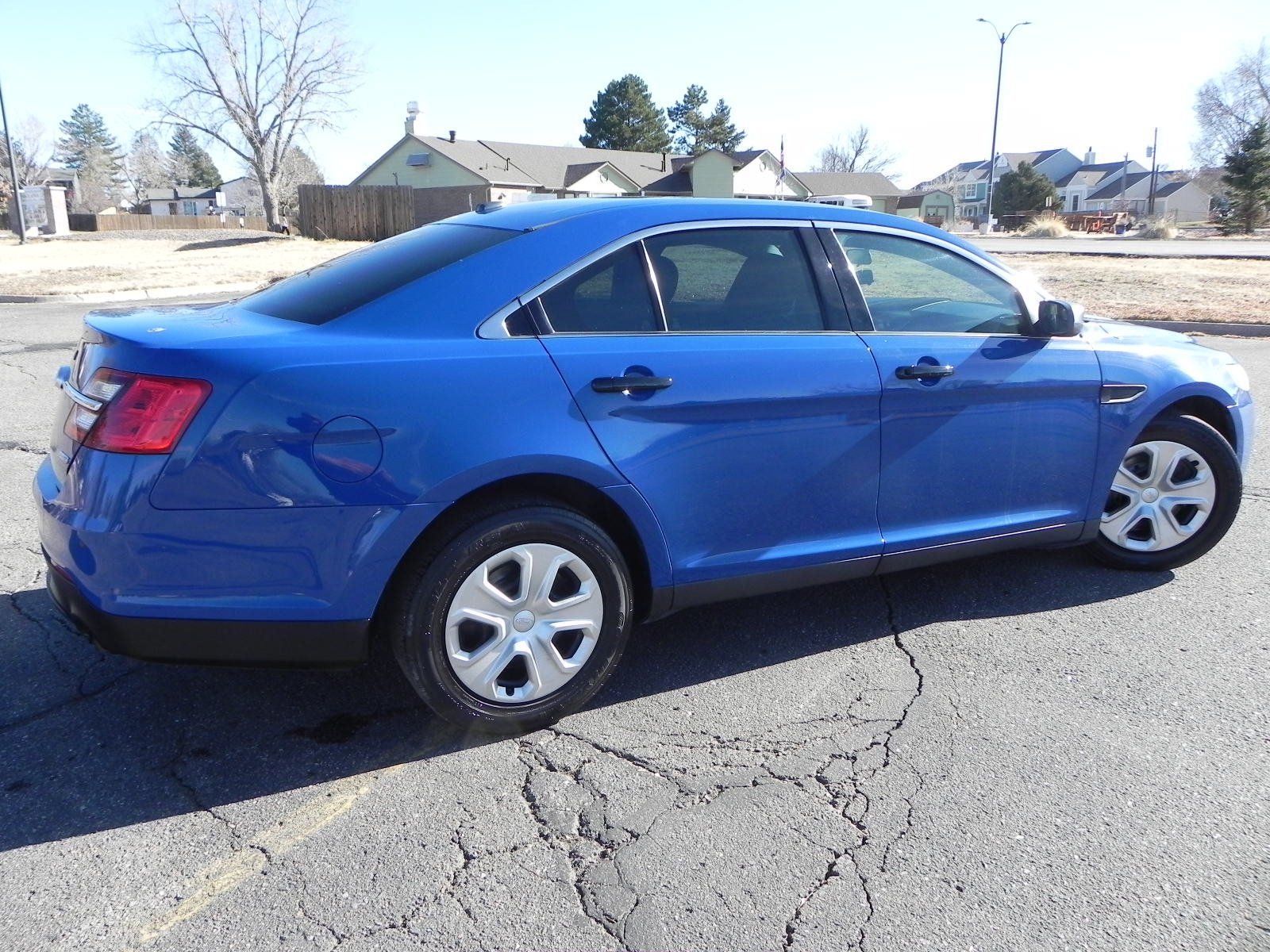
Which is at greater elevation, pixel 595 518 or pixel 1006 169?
pixel 1006 169

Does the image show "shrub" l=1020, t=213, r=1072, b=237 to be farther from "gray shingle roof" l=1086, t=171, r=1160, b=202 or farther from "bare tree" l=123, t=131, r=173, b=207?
"bare tree" l=123, t=131, r=173, b=207

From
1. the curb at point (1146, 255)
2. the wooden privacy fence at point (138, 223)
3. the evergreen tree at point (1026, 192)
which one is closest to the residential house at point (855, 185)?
the evergreen tree at point (1026, 192)

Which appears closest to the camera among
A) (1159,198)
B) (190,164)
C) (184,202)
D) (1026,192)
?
(1026,192)

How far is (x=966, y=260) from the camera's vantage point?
4172 mm

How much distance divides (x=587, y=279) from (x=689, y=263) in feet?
1.46

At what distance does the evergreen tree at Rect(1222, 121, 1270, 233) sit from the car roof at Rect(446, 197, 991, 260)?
52.8 m

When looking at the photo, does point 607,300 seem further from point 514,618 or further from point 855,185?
point 855,185

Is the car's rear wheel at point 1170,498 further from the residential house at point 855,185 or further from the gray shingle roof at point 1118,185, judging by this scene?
the gray shingle roof at point 1118,185

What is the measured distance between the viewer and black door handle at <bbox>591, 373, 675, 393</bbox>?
126 inches

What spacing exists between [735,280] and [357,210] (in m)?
36.6

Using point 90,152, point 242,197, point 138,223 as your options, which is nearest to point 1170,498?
point 138,223

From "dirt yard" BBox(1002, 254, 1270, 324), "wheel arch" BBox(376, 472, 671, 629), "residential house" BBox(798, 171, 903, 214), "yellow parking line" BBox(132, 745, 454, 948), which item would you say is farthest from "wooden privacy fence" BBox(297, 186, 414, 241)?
"residential house" BBox(798, 171, 903, 214)

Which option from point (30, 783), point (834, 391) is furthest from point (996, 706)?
point (30, 783)

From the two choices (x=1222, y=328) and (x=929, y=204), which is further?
(x=929, y=204)
